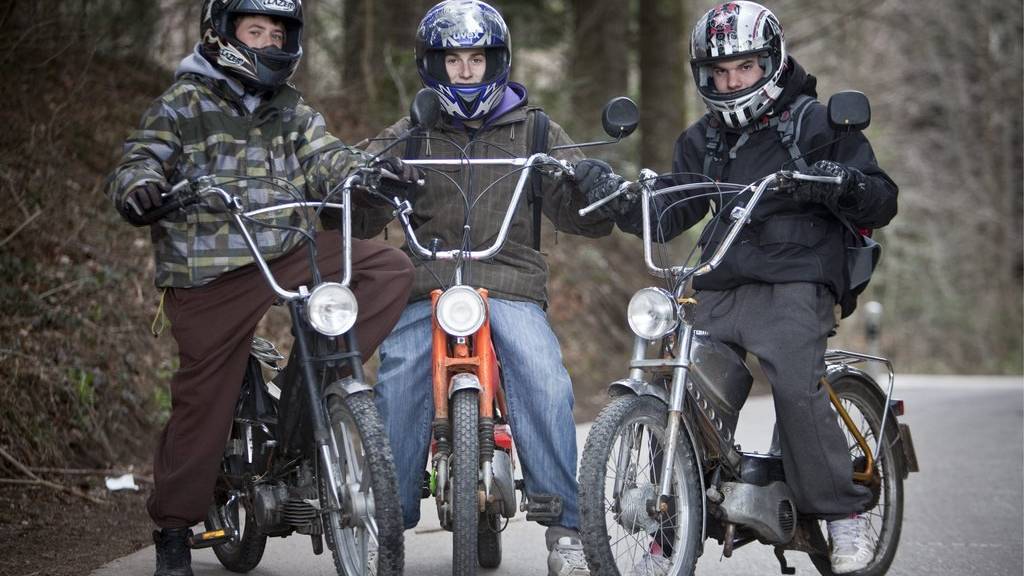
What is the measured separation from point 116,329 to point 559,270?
267 inches

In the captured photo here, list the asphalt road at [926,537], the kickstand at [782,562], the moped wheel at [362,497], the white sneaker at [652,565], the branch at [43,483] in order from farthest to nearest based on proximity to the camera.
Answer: the branch at [43,483] < the asphalt road at [926,537] < the kickstand at [782,562] < the white sneaker at [652,565] < the moped wheel at [362,497]

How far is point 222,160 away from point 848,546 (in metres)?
2.96

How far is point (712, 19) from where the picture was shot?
17.1 feet

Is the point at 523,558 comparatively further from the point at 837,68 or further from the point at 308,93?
the point at 837,68

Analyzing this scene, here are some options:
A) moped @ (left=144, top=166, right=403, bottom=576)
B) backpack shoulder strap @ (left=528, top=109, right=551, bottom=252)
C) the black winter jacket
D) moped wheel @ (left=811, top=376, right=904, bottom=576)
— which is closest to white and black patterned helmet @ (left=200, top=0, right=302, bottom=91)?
moped @ (left=144, top=166, right=403, bottom=576)

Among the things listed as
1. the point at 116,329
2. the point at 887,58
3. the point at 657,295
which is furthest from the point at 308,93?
the point at 887,58

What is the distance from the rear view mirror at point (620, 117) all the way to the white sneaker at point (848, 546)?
1.81m

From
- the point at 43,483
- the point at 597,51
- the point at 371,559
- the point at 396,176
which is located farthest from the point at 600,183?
the point at 597,51

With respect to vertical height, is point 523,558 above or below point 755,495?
below

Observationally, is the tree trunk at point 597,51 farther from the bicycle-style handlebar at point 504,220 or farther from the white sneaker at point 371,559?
the white sneaker at point 371,559

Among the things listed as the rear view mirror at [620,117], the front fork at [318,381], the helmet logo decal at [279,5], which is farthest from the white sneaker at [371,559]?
the helmet logo decal at [279,5]

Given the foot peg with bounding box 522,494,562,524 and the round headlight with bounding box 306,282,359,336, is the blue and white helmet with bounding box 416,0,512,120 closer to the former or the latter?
the round headlight with bounding box 306,282,359,336

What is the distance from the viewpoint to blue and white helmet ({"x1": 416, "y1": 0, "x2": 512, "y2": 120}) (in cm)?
519

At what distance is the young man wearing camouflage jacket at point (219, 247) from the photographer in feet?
16.0
